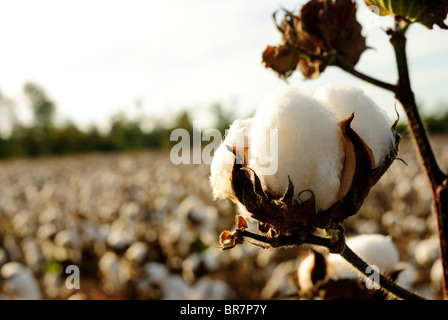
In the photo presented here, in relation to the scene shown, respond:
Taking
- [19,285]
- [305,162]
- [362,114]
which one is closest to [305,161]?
[305,162]

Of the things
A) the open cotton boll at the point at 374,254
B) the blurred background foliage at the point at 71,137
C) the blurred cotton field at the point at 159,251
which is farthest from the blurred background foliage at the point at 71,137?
the open cotton boll at the point at 374,254

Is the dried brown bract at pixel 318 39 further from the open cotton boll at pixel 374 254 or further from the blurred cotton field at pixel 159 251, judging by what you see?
the blurred cotton field at pixel 159 251

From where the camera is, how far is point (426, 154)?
948 mm

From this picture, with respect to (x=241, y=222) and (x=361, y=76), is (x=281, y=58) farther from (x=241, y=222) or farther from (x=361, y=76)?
(x=241, y=222)

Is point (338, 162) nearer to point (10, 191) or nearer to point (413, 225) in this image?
point (413, 225)

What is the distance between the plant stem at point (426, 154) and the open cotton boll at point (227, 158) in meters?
0.35

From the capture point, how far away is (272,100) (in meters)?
0.72

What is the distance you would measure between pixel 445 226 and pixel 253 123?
465 mm

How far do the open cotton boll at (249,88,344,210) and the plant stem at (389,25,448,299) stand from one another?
0.30m

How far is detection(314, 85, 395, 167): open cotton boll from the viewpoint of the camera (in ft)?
2.38

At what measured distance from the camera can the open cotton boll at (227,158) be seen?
738mm

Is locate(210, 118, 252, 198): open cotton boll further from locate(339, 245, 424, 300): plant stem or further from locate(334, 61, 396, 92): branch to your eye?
locate(334, 61, 396, 92): branch

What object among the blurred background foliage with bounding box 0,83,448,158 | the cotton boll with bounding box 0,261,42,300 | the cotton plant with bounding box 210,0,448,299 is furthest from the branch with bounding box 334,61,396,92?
the blurred background foliage with bounding box 0,83,448,158
